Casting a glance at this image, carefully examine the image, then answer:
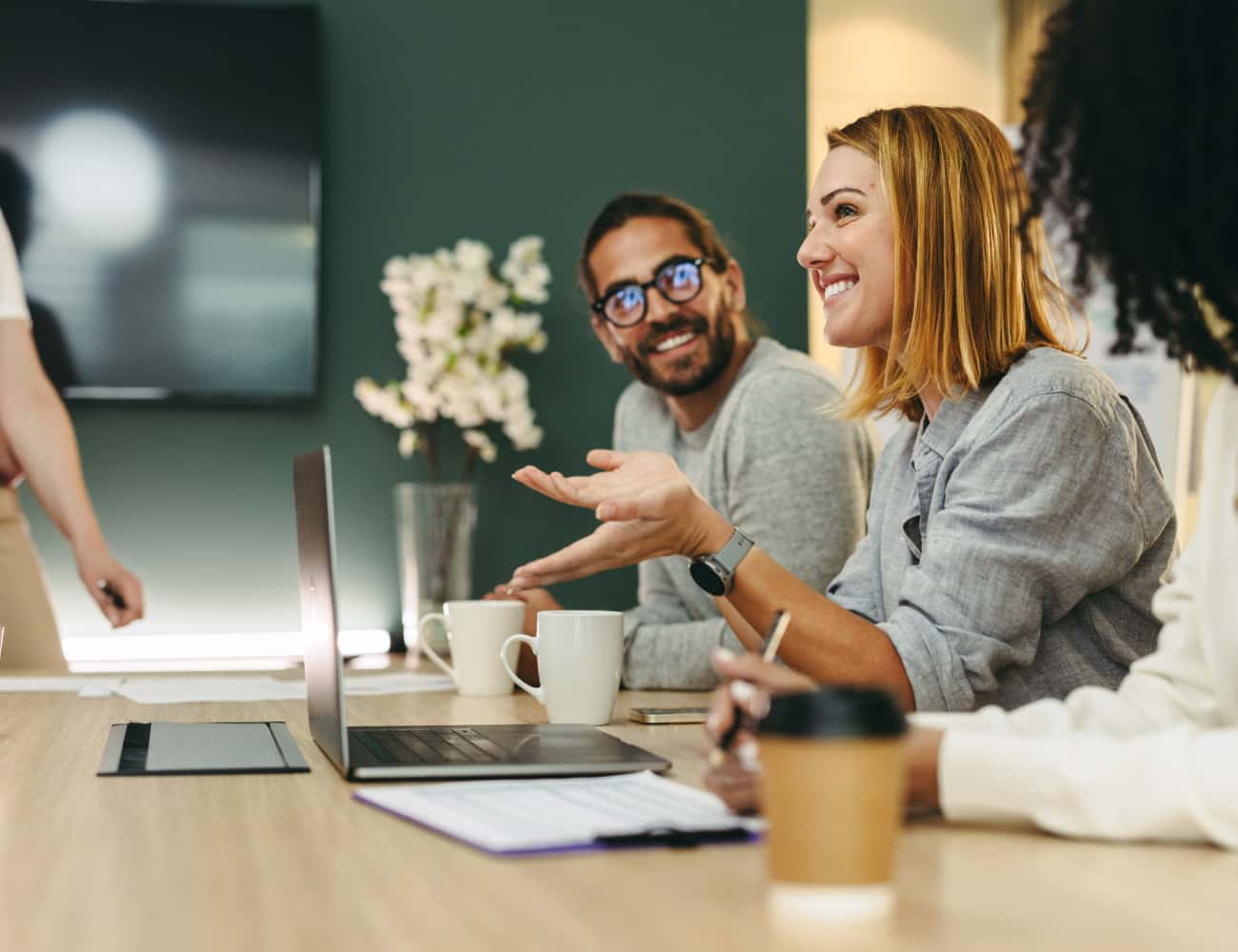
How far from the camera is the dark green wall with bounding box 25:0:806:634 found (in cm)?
325

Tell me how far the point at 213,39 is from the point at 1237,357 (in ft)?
9.40

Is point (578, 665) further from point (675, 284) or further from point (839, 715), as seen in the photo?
point (675, 284)

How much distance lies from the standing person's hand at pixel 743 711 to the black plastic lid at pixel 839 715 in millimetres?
48

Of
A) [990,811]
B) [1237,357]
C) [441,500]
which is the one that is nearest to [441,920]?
[990,811]

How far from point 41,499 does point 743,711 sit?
2.04 m

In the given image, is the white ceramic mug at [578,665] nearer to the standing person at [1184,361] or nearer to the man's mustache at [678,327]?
the standing person at [1184,361]

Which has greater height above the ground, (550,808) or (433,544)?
(550,808)

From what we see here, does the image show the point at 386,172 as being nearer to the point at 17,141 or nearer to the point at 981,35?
the point at 17,141

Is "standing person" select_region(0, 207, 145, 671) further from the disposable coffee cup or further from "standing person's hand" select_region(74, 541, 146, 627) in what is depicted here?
the disposable coffee cup

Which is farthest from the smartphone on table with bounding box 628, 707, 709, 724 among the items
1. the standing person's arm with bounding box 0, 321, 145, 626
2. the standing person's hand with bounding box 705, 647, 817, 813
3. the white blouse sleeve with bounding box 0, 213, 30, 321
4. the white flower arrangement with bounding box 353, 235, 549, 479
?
the white flower arrangement with bounding box 353, 235, 549, 479

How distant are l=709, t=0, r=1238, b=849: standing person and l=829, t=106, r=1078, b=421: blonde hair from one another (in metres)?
0.48

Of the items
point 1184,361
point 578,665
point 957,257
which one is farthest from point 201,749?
point 957,257

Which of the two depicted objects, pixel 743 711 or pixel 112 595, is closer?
pixel 743 711

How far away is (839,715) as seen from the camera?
0.59 meters
